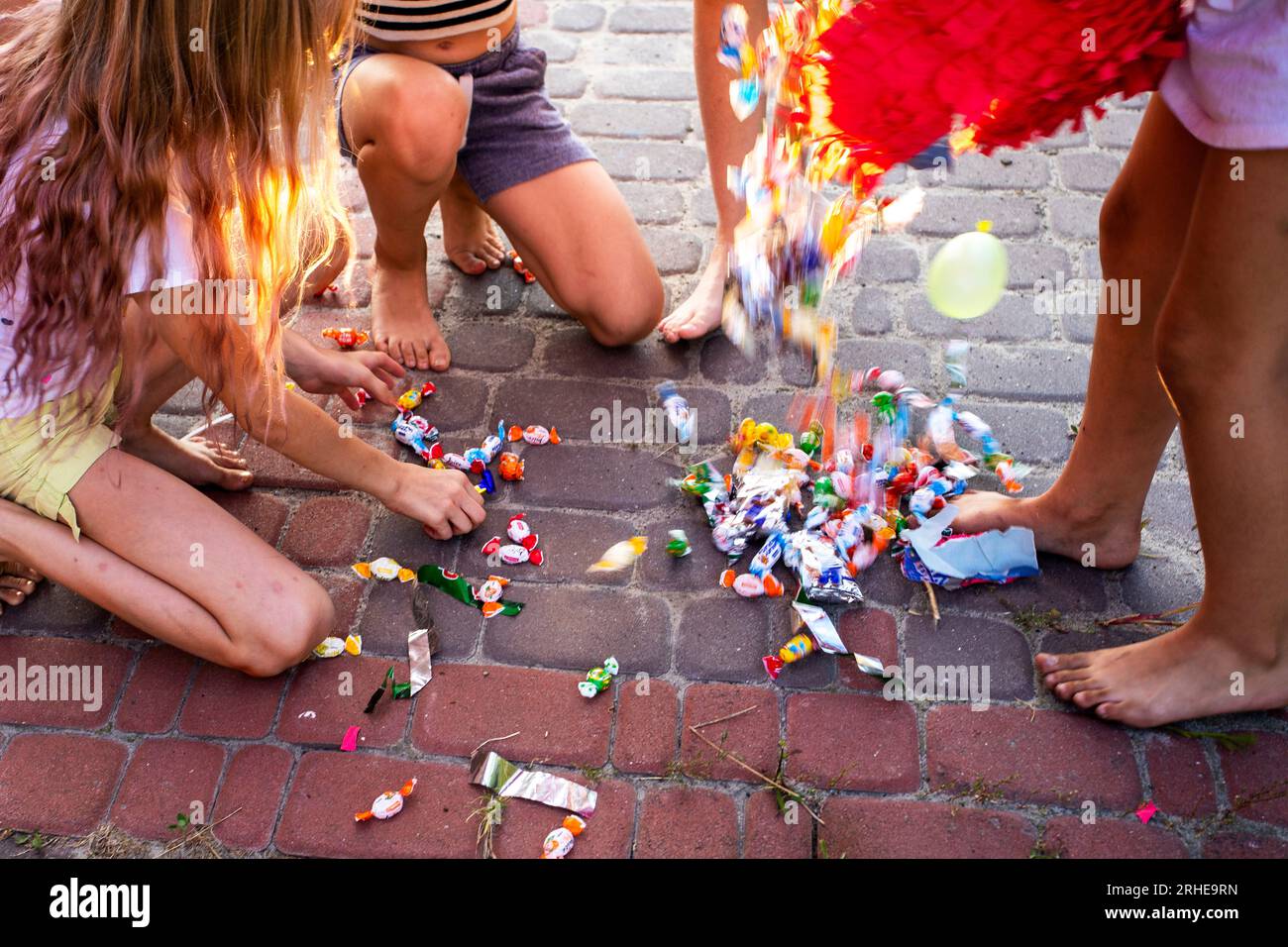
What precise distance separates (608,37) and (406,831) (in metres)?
3.07

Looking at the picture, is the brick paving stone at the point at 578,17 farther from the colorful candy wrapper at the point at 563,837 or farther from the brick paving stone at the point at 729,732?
the colorful candy wrapper at the point at 563,837

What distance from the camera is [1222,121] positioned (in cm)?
151

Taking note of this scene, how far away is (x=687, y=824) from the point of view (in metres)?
1.95

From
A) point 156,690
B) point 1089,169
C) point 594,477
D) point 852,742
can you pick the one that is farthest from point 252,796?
point 1089,169

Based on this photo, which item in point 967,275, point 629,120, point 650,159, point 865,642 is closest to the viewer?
point 865,642

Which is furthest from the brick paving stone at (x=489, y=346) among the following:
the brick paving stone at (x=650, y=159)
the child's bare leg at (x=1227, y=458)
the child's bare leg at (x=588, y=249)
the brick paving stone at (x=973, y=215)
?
the child's bare leg at (x=1227, y=458)

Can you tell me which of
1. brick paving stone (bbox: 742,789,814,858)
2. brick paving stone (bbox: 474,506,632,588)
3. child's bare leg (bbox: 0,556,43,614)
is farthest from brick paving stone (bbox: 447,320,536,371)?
brick paving stone (bbox: 742,789,814,858)

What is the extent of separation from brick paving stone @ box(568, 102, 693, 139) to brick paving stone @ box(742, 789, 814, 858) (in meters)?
2.34

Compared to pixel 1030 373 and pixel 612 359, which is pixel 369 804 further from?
pixel 1030 373

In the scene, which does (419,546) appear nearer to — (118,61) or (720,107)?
(118,61)

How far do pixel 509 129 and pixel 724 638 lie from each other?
151cm

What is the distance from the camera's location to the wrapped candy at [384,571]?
7.72ft

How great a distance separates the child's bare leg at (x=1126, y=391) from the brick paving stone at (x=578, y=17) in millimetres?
2529

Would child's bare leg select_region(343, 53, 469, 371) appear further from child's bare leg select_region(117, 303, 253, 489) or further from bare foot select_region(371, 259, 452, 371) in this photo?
child's bare leg select_region(117, 303, 253, 489)
